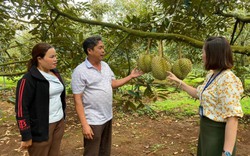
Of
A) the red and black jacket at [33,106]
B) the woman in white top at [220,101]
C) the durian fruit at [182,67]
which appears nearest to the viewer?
the woman in white top at [220,101]

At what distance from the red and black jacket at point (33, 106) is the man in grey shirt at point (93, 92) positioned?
0.22 m

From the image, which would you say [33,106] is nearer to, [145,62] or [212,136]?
[145,62]

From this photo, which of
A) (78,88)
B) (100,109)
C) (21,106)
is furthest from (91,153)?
(21,106)

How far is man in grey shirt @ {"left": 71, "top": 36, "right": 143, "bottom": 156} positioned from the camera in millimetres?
Result: 1809

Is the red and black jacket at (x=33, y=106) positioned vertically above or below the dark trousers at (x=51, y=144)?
above

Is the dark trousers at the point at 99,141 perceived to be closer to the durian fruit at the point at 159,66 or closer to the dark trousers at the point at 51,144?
the dark trousers at the point at 51,144

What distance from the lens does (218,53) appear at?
130 cm

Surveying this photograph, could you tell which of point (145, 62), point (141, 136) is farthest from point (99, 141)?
point (141, 136)

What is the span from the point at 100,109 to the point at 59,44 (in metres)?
0.78

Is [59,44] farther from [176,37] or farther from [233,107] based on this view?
[233,107]

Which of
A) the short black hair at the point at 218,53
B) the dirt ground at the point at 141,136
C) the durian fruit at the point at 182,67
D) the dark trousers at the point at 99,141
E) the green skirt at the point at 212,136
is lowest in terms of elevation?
the dirt ground at the point at 141,136

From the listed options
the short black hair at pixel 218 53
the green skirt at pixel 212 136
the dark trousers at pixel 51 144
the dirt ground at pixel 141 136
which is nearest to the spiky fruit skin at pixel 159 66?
the short black hair at pixel 218 53

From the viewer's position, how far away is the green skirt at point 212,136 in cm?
137

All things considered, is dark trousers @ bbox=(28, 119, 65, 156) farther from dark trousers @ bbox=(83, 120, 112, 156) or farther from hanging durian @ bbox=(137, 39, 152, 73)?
hanging durian @ bbox=(137, 39, 152, 73)
